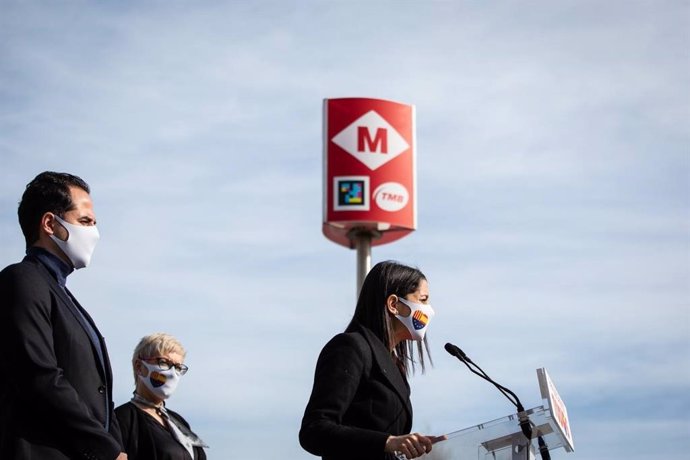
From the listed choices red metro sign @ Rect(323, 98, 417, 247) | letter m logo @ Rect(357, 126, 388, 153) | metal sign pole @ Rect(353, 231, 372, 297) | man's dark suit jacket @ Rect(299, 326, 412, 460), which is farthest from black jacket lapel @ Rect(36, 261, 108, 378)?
metal sign pole @ Rect(353, 231, 372, 297)

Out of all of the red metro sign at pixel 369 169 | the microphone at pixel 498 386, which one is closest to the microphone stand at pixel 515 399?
the microphone at pixel 498 386

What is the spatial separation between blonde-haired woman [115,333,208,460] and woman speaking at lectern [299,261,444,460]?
171 cm

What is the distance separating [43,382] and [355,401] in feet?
4.65

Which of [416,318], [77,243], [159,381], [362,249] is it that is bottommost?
[159,381]

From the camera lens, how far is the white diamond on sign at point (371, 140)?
20.4 m

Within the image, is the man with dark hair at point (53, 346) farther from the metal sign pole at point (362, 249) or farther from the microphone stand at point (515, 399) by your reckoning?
the metal sign pole at point (362, 249)

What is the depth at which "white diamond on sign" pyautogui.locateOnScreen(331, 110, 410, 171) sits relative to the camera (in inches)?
803

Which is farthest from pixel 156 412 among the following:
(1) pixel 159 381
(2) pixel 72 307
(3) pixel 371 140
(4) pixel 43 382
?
(3) pixel 371 140

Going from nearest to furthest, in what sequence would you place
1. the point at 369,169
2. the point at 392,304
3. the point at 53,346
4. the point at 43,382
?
the point at 43,382 < the point at 53,346 < the point at 392,304 < the point at 369,169

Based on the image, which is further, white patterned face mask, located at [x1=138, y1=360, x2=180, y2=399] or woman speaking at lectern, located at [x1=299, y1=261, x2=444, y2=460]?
white patterned face mask, located at [x1=138, y1=360, x2=180, y2=399]

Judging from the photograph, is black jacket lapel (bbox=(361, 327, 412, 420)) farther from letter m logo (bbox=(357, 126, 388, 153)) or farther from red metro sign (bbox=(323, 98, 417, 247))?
letter m logo (bbox=(357, 126, 388, 153))

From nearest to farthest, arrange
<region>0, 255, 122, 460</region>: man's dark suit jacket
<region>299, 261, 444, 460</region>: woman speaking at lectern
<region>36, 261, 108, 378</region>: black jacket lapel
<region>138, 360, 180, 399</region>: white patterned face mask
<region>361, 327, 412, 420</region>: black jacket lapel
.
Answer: <region>0, 255, 122, 460</region>: man's dark suit jacket < <region>36, 261, 108, 378</region>: black jacket lapel < <region>299, 261, 444, 460</region>: woman speaking at lectern < <region>361, 327, 412, 420</region>: black jacket lapel < <region>138, 360, 180, 399</region>: white patterned face mask

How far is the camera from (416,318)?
554 centimetres

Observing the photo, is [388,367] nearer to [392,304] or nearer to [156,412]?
[392,304]
